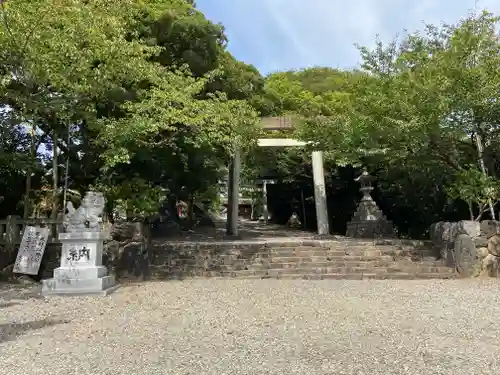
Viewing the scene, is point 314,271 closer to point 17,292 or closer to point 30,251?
point 17,292

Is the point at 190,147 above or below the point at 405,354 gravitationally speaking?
above

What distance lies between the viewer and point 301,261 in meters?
10.6

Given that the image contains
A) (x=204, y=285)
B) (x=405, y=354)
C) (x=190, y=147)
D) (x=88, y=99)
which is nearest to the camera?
(x=405, y=354)

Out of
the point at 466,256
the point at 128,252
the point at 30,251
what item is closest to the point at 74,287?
the point at 128,252

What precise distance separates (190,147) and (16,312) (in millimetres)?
7200

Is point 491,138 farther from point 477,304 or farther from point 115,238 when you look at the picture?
point 115,238

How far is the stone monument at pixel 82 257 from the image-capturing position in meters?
7.98

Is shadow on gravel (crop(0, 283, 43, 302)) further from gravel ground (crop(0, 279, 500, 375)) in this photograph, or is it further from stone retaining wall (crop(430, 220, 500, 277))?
stone retaining wall (crop(430, 220, 500, 277))

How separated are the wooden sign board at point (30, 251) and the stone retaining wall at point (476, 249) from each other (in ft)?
30.6

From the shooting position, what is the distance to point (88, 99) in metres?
9.59

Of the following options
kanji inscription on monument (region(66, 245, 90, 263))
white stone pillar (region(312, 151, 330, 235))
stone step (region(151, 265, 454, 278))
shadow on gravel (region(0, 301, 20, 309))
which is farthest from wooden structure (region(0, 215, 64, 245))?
white stone pillar (region(312, 151, 330, 235))

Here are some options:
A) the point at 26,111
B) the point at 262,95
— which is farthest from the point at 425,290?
the point at 262,95

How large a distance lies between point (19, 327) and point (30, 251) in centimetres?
475

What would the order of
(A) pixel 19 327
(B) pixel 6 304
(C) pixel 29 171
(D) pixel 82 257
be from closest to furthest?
(A) pixel 19 327, (B) pixel 6 304, (D) pixel 82 257, (C) pixel 29 171
